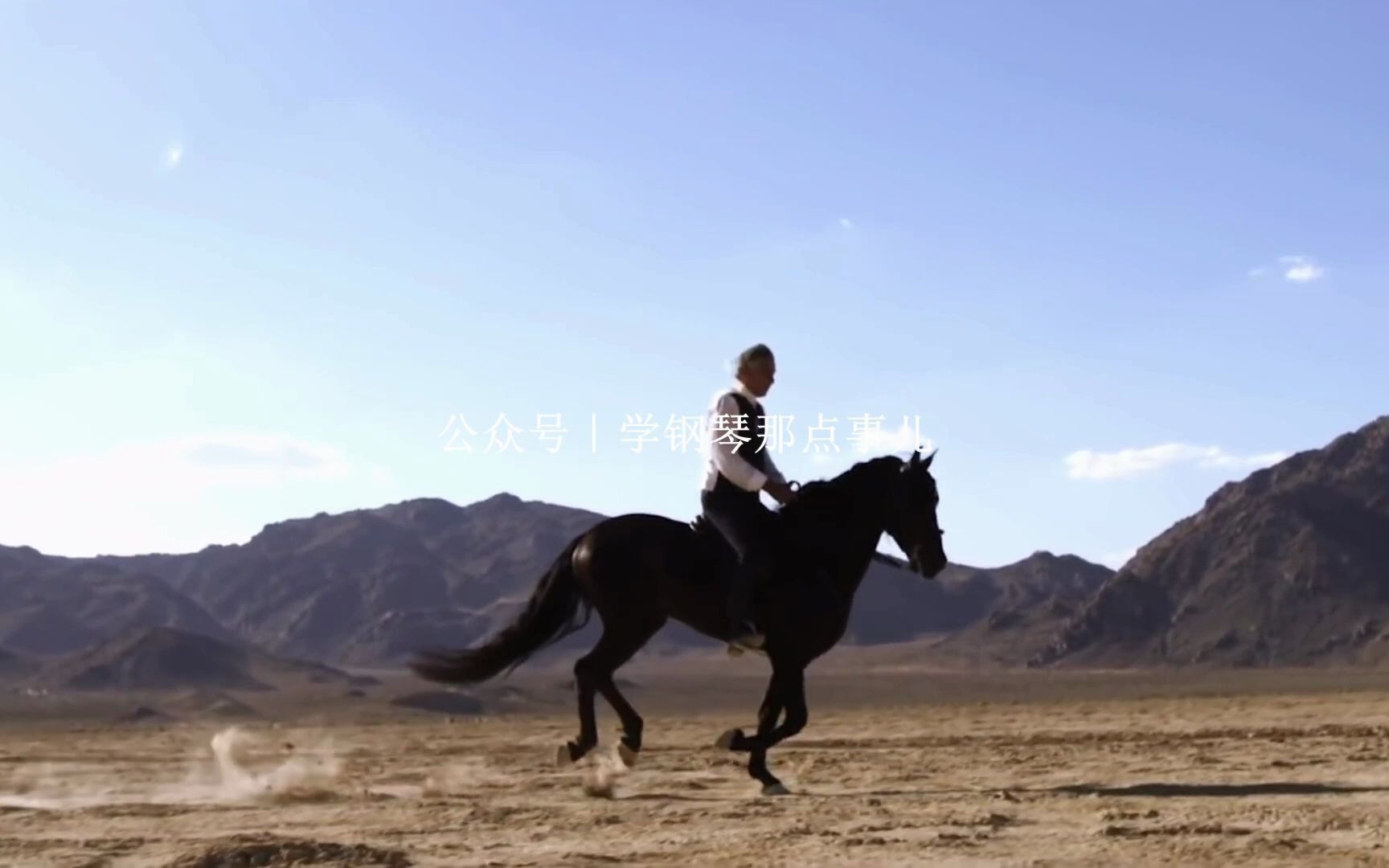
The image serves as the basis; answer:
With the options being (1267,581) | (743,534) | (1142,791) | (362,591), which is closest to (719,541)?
(743,534)

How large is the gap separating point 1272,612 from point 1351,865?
226 feet

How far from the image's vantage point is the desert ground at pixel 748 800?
7641 mm

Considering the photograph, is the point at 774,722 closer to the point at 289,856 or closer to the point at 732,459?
the point at 732,459

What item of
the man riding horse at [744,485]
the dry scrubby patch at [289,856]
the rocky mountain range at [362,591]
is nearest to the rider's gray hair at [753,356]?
the man riding horse at [744,485]

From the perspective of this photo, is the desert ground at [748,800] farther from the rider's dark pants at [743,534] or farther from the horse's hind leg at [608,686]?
the rider's dark pants at [743,534]

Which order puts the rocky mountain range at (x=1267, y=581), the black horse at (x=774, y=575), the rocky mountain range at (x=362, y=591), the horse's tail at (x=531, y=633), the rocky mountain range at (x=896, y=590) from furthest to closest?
the rocky mountain range at (x=362, y=591), the rocky mountain range at (x=896, y=590), the rocky mountain range at (x=1267, y=581), the horse's tail at (x=531, y=633), the black horse at (x=774, y=575)

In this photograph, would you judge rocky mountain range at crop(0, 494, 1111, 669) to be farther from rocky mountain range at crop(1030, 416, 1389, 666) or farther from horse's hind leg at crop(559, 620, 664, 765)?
horse's hind leg at crop(559, 620, 664, 765)

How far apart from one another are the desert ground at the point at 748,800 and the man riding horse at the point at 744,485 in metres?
1.26

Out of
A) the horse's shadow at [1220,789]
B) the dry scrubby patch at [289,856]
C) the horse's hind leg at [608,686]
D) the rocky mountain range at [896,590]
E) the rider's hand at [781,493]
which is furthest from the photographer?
the rocky mountain range at [896,590]

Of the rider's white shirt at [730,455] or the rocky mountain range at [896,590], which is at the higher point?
the rocky mountain range at [896,590]

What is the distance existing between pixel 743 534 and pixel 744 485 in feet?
1.05

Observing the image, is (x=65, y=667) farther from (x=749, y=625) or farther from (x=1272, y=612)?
(x=749, y=625)

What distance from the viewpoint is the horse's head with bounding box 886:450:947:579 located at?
36.2 feet

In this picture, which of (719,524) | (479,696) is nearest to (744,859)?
(719,524)
